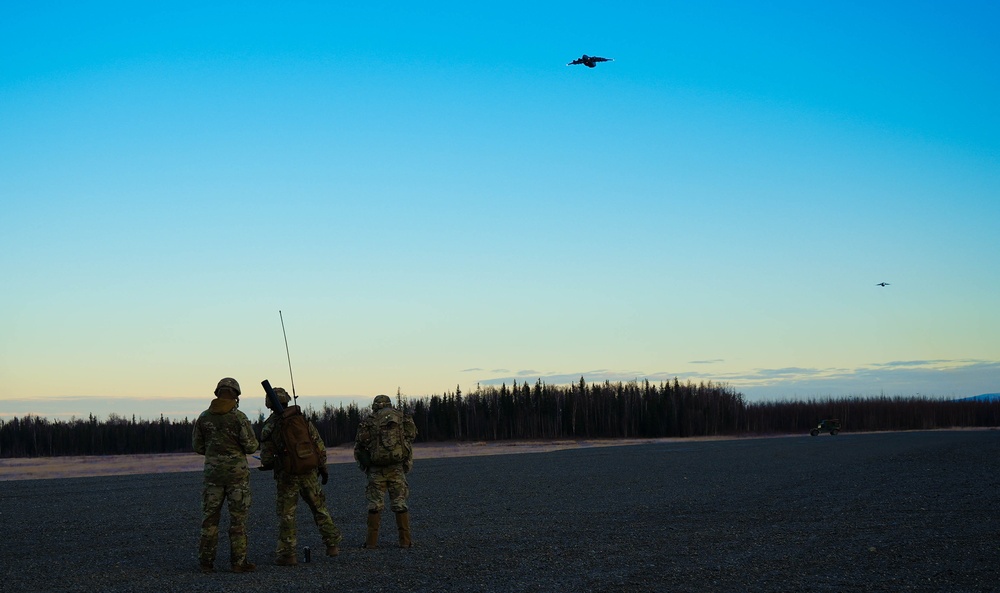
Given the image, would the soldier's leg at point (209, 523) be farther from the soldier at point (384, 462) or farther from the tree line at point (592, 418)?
the tree line at point (592, 418)

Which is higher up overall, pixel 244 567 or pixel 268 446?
pixel 268 446

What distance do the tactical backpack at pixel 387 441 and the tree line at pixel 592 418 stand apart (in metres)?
116

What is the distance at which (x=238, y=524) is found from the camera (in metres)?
12.7

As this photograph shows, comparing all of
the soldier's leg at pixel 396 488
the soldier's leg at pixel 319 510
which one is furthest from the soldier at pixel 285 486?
the soldier's leg at pixel 396 488

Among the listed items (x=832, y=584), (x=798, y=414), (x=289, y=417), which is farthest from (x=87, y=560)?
(x=798, y=414)

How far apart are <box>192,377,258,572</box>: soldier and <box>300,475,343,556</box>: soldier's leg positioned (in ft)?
3.13

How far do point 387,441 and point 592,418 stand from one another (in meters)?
126

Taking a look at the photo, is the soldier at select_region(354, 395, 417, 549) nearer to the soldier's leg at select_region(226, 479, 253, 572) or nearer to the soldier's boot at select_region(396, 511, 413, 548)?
the soldier's boot at select_region(396, 511, 413, 548)

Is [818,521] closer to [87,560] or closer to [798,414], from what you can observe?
[87,560]

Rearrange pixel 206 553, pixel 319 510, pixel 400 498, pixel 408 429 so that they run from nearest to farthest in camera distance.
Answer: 1. pixel 206 553
2. pixel 319 510
3. pixel 400 498
4. pixel 408 429

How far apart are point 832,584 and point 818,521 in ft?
22.0

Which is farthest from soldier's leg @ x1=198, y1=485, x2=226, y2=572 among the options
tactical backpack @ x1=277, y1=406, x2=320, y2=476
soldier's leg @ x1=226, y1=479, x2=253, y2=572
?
tactical backpack @ x1=277, y1=406, x2=320, y2=476

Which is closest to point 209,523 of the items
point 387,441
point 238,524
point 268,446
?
point 238,524

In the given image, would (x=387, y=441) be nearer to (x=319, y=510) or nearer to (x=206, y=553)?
(x=319, y=510)
